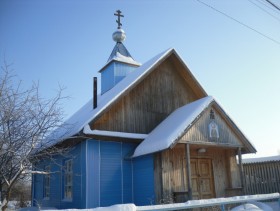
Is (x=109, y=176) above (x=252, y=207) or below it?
above

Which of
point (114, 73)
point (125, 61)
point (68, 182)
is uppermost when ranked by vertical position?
point (125, 61)

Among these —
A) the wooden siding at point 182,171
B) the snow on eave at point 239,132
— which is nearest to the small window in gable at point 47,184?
the wooden siding at point 182,171

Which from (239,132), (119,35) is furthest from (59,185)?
(119,35)

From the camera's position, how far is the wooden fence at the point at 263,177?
14500 mm

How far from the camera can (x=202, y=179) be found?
41.7 feet

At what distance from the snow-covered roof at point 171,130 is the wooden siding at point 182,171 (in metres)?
0.60

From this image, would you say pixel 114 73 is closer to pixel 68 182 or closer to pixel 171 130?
pixel 68 182

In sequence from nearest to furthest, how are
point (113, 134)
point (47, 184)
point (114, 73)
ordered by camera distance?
point (113, 134)
point (47, 184)
point (114, 73)

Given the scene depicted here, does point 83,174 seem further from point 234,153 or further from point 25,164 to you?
point 234,153

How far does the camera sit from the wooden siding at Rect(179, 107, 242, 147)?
36.7 ft

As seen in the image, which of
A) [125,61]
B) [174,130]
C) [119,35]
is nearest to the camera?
[174,130]

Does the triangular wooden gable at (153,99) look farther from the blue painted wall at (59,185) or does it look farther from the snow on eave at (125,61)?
the snow on eave at (125,61)

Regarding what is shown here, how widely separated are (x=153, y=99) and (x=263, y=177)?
21.0 feet

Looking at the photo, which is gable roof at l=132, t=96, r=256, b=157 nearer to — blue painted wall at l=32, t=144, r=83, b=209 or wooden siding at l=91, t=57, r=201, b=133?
wooden siding at l=91, t=57, r=201, b=133
